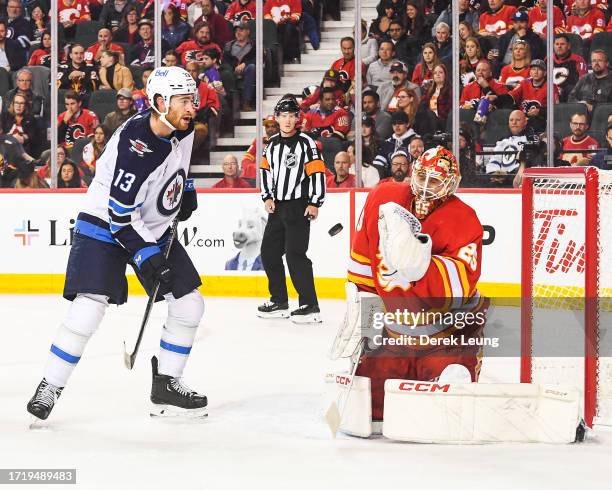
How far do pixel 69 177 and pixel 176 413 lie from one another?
4.46 meters

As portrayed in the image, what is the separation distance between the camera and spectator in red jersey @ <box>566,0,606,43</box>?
718 cm

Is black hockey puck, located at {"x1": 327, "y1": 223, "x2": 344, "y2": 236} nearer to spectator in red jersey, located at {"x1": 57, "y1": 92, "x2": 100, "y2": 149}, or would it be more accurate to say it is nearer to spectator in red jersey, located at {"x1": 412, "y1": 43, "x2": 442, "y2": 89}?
spectator in red jersey, located at {"x1": 412, "y1": 43, "x2": 442, "y2": 89}

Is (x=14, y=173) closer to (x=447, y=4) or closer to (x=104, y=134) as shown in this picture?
(x=104, y=134)

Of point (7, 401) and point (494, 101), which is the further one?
point (494, 101)

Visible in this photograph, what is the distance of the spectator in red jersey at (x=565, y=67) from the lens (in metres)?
6.98

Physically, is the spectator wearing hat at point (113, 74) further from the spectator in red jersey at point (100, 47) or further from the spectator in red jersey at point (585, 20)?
the spectator in red jersey at point (585, 20)

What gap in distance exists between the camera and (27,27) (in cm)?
848

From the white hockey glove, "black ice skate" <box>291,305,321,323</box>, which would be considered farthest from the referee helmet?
the white hockey glove

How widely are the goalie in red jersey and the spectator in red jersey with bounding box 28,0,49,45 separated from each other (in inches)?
219

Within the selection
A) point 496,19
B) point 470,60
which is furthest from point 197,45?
point 496,19

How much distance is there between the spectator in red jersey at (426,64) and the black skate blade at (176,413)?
4.20m

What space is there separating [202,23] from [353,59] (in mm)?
1170

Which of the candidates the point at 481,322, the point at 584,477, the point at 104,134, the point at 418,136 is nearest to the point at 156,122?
the point at 481,322

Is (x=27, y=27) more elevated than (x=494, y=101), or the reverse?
(x=27, y=27)
